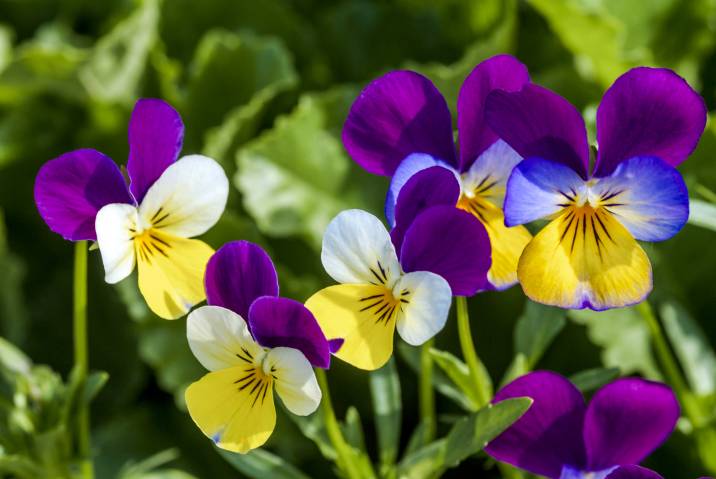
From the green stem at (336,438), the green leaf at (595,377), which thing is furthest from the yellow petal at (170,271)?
the green leaf at (595,377)

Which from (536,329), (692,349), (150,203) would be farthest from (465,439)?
(692,349)

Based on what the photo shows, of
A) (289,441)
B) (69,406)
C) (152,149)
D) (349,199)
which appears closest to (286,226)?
(349,199)

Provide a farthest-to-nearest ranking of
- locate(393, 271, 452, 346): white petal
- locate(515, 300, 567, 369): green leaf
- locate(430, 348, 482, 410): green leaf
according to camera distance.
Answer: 1. locate(515, 300, 567, 369): green leaf
2. locate(430, 348, 482, 410): green leaf
3. locate(393, 271, 452, 346): white petal

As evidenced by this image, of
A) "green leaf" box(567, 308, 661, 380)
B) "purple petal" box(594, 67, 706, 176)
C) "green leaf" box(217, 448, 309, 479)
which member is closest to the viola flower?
"purple petal" box(594, 67, 706, 176)

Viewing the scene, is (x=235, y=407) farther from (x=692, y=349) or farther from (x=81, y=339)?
(x=692, y=349)

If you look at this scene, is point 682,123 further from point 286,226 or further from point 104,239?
point 286,226

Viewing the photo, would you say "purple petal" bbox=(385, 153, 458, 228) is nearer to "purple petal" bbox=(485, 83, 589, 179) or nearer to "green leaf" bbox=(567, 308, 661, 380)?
"purple petal" bbox=(485, 83, 589, 179)
